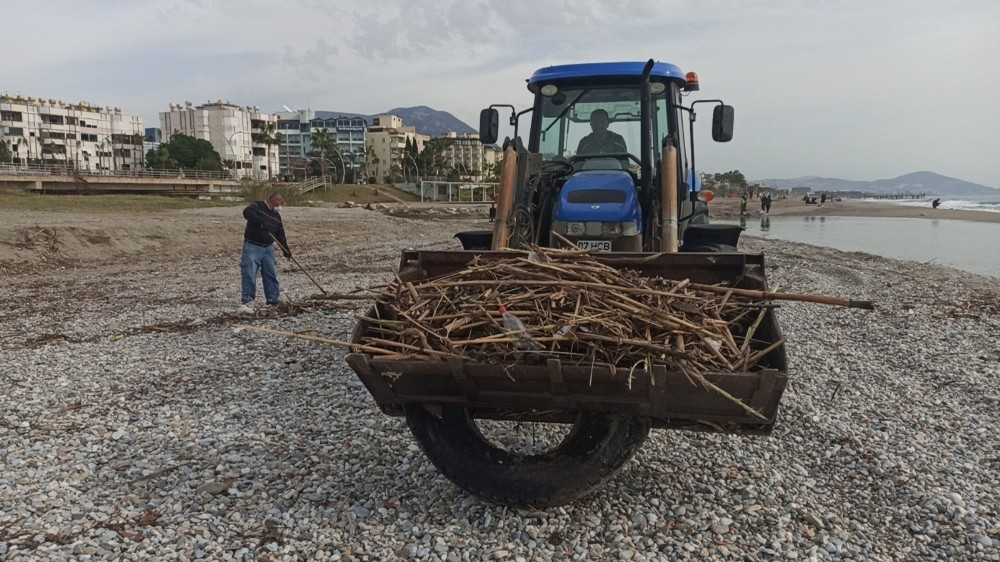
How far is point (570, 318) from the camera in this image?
3.35 meters

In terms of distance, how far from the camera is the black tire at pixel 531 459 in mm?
3623

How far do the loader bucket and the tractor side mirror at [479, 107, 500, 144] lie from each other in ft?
12.5

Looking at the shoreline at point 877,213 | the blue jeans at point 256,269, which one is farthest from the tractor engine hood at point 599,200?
the shoreline at point 877,213

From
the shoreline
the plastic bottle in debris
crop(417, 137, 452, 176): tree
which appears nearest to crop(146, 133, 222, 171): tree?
crop(417, 137, 452, 176): tree

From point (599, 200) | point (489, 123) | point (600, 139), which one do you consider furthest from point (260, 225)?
point (599, 200)

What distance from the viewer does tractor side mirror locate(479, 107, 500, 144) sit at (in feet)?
23.3

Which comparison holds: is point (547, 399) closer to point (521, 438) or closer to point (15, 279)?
point (521, 438)

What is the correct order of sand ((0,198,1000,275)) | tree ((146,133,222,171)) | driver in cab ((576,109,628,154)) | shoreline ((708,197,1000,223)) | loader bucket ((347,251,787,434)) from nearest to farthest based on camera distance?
loader bucket ((347,251,787,434)), driver in cab ((576,109,628,154)), sand ((0,198,1000,275)), shoreline ((708,197,1000,223)), tree ((146,133,222,171))

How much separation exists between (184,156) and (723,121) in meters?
97.0

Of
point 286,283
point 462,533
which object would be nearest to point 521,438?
Result: point 462,533

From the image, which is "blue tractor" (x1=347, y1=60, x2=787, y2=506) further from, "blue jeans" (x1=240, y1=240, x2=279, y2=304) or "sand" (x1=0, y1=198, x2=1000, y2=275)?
"sand" (x1=0, y1=198, x2=1000, y2=275)

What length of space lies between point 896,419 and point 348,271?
12594mm

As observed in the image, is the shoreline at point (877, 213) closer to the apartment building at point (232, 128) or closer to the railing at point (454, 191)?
the railing at point (454, 191)

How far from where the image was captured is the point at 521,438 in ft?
16.2
